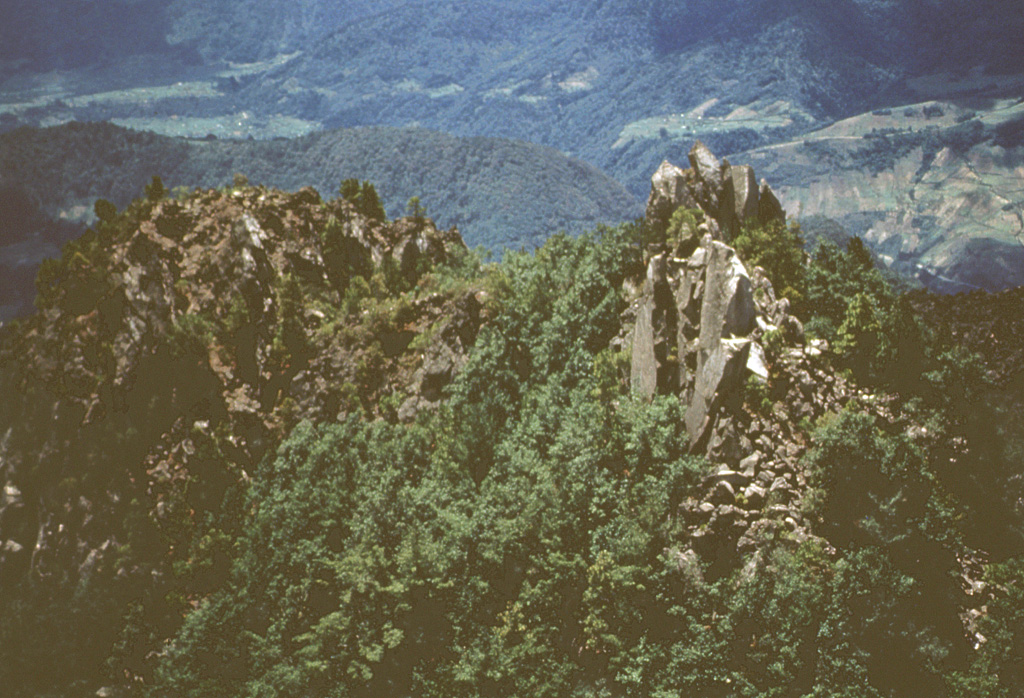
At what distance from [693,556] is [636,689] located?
4156 mm

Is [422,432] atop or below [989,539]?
atop

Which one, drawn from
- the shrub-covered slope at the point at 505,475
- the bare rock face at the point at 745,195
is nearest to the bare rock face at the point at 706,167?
the shrub-covered slope at the point at 505,475

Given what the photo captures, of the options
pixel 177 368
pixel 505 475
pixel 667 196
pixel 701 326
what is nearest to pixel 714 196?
pixel 667 196

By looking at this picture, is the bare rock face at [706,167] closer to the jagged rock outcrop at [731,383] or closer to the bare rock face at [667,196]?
the bare rock face at [667,196]

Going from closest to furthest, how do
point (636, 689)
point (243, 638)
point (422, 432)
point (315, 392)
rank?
point (636, 689)
point (243, 638)
point (422, 432)
point (315, 392)

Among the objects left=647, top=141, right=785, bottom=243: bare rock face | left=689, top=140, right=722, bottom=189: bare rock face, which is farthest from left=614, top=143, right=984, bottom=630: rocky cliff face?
left=689, top=140, right=722, bottom=189: bare rock face

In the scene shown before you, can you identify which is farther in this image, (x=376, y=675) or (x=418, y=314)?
(x=418, y=314)

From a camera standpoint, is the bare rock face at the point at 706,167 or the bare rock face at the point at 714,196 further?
the bare rock face at the point at 706,167

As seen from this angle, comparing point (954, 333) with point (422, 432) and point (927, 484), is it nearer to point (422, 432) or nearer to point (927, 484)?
point (927, 484)

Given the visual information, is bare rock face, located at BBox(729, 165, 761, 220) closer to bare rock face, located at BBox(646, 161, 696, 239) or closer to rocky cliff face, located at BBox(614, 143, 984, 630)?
bare rock face, located at BBox(646, 161, 696, 239)

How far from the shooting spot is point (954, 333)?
2694 cm

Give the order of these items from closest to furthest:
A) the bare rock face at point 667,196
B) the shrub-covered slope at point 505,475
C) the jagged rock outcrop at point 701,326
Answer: the shrub-covered slope at point 505,475
the jagged rock outcrop at point 701,326
the bare rock face at point 667,196

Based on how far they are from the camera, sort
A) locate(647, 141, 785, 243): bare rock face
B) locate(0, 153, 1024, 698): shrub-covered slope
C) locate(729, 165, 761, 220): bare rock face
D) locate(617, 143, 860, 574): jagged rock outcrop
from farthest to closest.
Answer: locate(729, 165, 761, 220): bare rock face < locate(647, 141, 785, 243): bare rock face < locate(617, 143, 860, 574): jagged rock outcrop < locate(0, 153, 1024, 698): shrub-covered slope

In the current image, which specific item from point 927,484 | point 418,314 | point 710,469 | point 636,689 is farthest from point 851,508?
point 418,314
